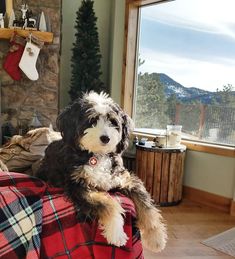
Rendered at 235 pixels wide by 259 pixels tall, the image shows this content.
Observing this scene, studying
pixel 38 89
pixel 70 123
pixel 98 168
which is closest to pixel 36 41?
pixel 38 89

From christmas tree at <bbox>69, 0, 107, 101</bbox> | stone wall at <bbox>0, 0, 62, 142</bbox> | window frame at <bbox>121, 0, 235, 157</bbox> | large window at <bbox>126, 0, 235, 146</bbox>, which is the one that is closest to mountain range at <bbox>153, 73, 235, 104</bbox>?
large window at <bbox>126, 0, 235, 146</bbox>

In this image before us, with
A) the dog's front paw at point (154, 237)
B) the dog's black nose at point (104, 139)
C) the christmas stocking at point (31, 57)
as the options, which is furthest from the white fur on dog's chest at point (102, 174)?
the christmas stocking at point (31, 57)

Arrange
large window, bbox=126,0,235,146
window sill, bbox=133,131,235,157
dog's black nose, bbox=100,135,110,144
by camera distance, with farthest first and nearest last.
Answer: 1. large window, bbox=126,0,235,146
2. window sill, bbox=133,131,235,157
3. dog's black nose, bbox=100,135,110,144

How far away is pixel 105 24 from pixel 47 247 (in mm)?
3252

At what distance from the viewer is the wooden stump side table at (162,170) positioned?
302cm

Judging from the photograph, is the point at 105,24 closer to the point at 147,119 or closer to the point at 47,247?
the point at 147,119

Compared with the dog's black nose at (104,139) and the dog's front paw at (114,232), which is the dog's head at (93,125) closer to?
the dog's black nose at (104,139)

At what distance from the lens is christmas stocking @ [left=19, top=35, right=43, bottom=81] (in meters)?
3.29

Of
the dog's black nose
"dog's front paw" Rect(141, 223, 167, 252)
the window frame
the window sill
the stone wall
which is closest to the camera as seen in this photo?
the dog's black nose

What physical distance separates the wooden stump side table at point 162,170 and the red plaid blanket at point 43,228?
1.73 m

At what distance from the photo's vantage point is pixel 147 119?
3.70m

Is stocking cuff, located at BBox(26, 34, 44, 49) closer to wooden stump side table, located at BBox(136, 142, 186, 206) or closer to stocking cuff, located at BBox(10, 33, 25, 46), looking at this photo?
stocking cuff, located at BBox(10, 33, 25, 46)

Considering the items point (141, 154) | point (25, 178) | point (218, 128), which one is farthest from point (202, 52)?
point (25, 178)

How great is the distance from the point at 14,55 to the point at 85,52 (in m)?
0.77
